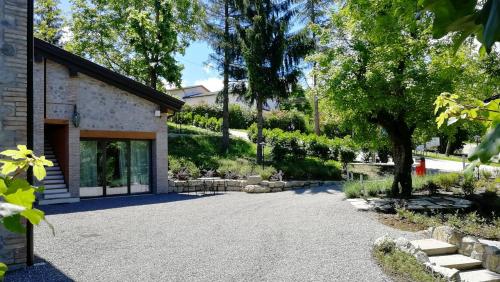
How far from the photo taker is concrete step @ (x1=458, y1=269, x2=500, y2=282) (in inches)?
232

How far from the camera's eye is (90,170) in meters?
14.9

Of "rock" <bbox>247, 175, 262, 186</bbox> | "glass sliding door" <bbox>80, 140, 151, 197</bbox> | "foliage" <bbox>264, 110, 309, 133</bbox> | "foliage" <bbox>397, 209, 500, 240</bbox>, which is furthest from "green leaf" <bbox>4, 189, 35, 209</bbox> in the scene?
"foliage" <bbox>264, 110, 309, 133</bbox>

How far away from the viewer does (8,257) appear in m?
6.23

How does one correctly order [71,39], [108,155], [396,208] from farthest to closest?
[71,39] → [108,155] → [396,208]

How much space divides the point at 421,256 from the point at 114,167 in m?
12.0

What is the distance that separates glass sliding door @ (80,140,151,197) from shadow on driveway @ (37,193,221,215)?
0.53 metres

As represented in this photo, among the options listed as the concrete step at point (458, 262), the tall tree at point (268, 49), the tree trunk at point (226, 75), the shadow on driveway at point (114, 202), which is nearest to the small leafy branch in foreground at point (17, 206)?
the concrete step at point (458, 262)

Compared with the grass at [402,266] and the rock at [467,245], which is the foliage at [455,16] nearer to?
the grass at [402,266]

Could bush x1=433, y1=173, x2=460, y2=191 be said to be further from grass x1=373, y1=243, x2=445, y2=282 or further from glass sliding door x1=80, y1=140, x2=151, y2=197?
glass sliding door x1=80, y1=140, x2=151, y2=197

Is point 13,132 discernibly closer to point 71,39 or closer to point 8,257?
point 8,257

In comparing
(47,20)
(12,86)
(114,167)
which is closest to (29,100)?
(12,86)

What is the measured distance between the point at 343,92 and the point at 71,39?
63.9ft

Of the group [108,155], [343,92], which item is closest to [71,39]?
[108,155]

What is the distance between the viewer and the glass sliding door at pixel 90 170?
48.3 feet
